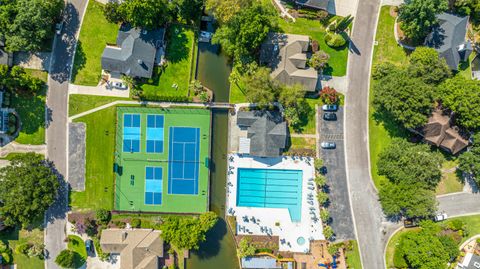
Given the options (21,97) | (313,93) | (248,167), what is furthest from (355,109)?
(21,97)

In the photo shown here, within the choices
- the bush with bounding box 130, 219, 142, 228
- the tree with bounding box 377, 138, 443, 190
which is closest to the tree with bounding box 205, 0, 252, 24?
the tree with bounding box 377, 138, 443, 190

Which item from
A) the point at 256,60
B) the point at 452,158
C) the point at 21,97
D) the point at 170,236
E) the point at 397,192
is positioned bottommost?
the point at 170,236

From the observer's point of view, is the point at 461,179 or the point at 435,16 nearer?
the point at 435,16

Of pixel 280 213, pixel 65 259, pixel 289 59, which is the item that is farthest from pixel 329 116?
pixel 65 259

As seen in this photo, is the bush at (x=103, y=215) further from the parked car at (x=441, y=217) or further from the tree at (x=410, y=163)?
the parked car at (x=441, y=217)

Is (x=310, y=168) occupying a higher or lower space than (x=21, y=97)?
lower

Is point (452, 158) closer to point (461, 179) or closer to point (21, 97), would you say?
point (461, 179)

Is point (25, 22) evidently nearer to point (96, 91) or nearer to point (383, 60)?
point (96, 91)
